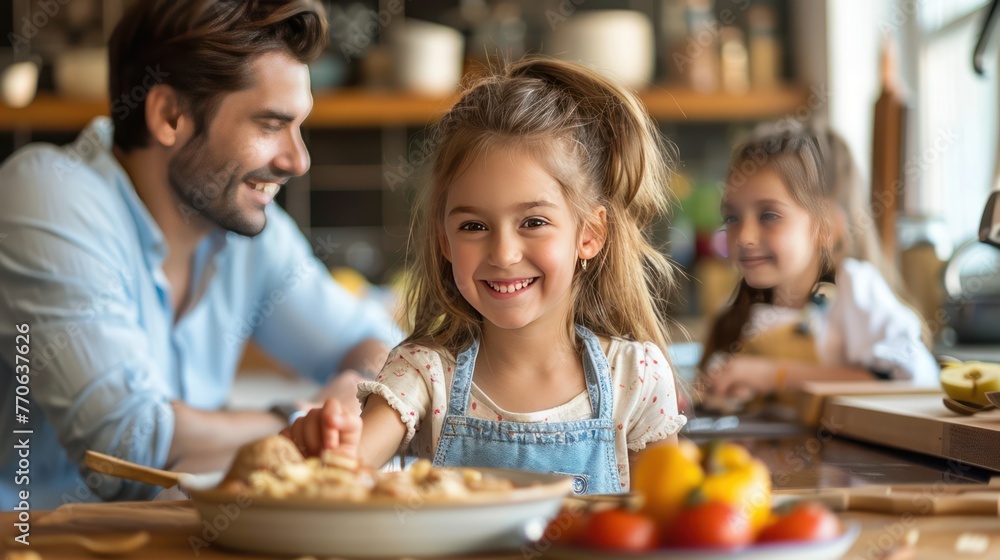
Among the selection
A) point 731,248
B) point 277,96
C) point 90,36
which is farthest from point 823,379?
point 90,36

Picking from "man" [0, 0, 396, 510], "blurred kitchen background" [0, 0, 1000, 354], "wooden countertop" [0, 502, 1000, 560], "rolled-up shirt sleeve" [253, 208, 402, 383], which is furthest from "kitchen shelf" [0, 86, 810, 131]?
"wooden countertop" [0, 502, 1000, 560]

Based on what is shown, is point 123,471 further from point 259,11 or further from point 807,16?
point 807,16

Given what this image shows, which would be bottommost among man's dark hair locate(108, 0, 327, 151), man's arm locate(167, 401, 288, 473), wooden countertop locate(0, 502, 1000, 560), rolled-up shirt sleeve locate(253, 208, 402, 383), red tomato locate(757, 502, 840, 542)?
man's arm locate(167, 401, 288, 473)

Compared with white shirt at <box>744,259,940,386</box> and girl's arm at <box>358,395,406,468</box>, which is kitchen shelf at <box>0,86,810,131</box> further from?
girl's arm at <box>358,395,406,468</box>

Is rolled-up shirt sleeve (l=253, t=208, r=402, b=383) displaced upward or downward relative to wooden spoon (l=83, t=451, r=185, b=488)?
upward

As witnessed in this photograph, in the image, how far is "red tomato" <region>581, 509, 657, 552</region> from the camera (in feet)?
1.98

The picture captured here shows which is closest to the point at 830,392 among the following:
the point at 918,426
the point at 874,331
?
the point at 918,426

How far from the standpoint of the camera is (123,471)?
837 mm

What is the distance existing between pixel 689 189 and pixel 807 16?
85 centimetres

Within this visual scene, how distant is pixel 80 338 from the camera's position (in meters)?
1.45

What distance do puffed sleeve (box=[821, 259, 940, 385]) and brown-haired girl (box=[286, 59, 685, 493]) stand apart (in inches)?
26.5

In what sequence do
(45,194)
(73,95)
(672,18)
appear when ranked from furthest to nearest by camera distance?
(672,18), (73,95), (45,194)

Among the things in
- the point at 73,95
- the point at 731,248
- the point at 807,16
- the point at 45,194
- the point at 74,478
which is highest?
the point at 807,16

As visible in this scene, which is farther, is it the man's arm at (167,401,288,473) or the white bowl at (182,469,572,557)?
the man's arm at (167,401,288,473)
